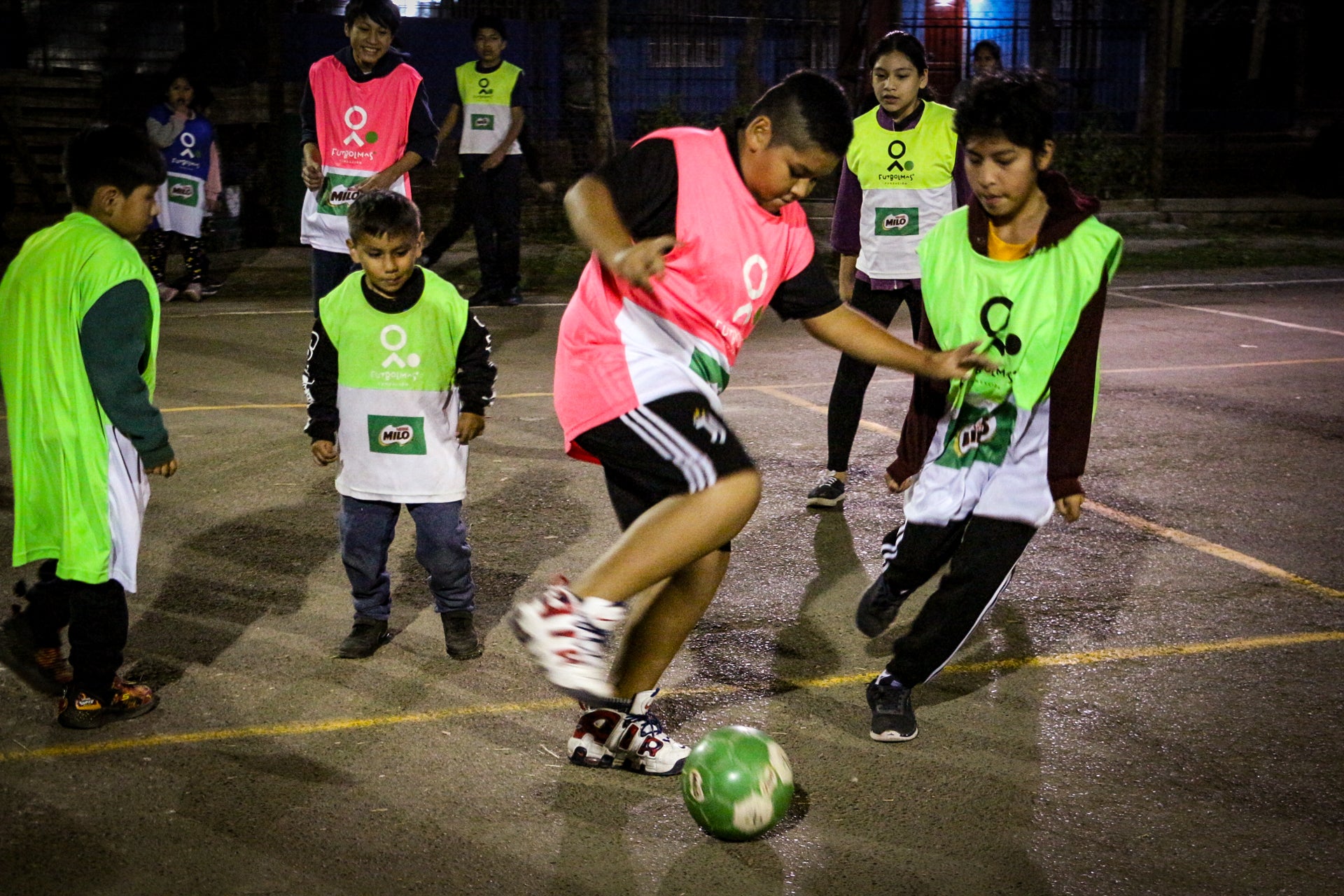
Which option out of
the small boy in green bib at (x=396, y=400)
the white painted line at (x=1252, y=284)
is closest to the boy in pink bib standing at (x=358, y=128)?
the small boy in green bib at (x=396, y=400)

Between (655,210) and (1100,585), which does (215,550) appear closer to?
(655,210)

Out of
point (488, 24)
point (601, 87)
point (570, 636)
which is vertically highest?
point (488, 24)

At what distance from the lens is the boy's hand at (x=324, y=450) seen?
455cm

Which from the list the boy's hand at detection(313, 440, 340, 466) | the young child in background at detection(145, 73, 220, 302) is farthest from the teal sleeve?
the young child in background at detection(145, 73, 220, 302)

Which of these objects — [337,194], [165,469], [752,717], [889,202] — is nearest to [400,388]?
[165,469]

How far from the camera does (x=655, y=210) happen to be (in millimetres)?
3465

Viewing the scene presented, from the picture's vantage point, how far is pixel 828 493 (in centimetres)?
654

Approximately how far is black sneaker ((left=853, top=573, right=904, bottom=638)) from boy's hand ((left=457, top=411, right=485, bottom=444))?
1340 millimetres

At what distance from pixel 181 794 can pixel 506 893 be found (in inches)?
39.4

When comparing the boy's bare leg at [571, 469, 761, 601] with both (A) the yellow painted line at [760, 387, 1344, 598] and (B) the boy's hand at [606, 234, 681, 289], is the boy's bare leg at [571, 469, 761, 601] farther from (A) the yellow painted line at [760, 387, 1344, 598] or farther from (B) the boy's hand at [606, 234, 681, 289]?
(A) the yellow painted line at [760, 387, 1344, 598]

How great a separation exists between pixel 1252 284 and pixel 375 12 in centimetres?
1097

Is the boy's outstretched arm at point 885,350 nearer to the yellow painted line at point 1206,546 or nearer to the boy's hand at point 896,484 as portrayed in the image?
the boy's hand at point 896,484

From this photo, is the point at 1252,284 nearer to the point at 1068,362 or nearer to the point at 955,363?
the point at 1068,362

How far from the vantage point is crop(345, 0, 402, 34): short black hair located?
6.87 meters
